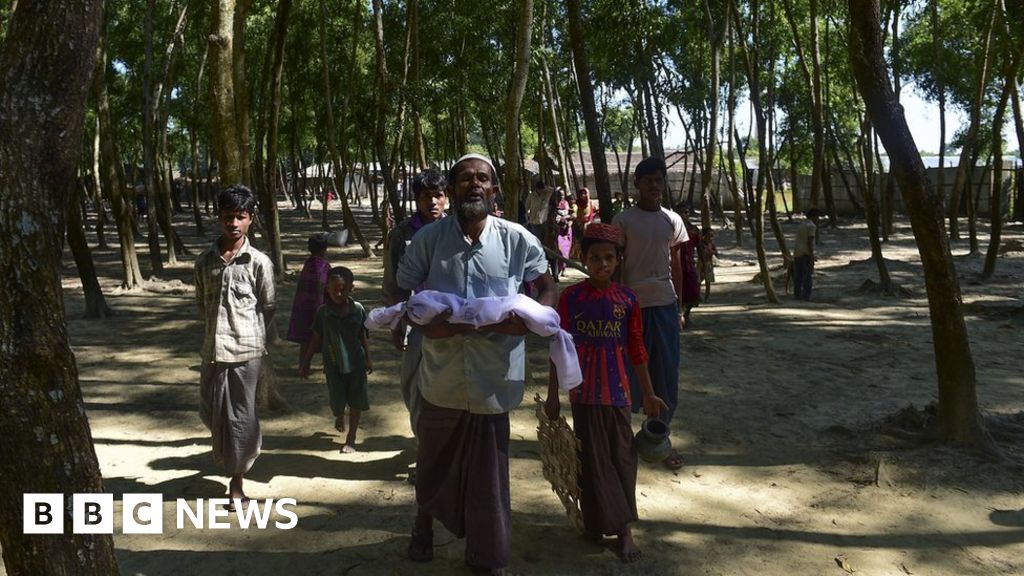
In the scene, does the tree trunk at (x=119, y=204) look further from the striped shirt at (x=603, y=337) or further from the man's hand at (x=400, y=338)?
the striped shirt at (x=603, y=337)

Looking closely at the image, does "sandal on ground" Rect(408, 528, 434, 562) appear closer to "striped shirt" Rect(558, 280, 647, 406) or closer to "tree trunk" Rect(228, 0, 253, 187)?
"striped shirt" Rect(558, 280, 647, 406)

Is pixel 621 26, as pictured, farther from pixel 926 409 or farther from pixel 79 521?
pixel 79 521

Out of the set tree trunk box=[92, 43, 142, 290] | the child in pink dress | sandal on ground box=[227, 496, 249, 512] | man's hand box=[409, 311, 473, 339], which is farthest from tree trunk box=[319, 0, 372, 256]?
man's hand box=[409, 311, 473, 339]

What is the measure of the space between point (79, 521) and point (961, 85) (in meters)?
27.3

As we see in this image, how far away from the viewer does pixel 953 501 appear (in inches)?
177

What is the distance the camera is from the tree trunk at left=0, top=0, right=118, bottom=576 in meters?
2.27

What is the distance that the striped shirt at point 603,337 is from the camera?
12.1 feet

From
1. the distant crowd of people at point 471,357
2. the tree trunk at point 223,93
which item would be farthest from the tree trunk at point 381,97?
the distant crowd of people at point 471,357

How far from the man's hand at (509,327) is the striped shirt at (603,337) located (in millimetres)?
561

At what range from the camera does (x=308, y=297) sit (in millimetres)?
6465

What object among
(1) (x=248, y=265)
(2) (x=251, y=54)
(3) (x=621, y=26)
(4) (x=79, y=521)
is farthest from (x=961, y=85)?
(4) (x=79, y=521)

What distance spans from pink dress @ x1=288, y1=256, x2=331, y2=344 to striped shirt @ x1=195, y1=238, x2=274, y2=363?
6.38 ft

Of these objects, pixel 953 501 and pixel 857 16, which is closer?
pixel 953 501

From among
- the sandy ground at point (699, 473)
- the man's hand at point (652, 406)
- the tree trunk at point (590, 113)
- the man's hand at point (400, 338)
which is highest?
the tree trunk at point (590, 113)
